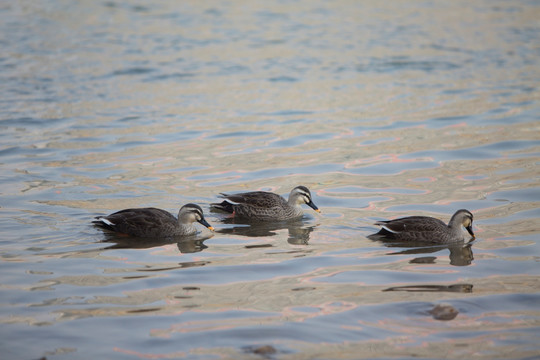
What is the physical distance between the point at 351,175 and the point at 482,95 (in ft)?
30.0

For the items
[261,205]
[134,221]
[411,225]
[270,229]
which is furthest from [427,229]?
[134,221]

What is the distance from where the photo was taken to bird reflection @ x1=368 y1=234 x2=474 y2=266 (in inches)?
425

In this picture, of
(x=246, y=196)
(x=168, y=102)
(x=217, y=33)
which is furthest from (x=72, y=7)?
(x=246, y=196)

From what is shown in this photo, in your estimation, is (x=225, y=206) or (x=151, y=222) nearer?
(x=151, y=222)

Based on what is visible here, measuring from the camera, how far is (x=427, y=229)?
11438mm

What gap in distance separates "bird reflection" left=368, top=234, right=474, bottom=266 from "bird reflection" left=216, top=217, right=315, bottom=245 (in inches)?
45.2

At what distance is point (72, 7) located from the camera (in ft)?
127

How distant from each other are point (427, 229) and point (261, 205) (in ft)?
9.73

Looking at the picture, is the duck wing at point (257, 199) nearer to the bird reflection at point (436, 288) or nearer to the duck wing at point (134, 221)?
the duck wing at point (134, 221)

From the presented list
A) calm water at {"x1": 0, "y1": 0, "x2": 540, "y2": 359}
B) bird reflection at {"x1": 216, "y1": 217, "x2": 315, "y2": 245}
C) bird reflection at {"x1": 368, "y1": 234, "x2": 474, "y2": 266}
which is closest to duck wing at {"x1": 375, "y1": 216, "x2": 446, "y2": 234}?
bird reflection at {"x1": 368, "y1": 234, "x2": 474, "y2": 266}

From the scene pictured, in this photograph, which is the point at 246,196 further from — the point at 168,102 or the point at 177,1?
the point at 177,1

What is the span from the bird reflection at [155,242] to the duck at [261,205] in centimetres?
111

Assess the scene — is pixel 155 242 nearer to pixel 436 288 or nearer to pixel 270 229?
pixel 270 229

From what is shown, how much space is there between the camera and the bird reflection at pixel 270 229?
1206 centimetres
